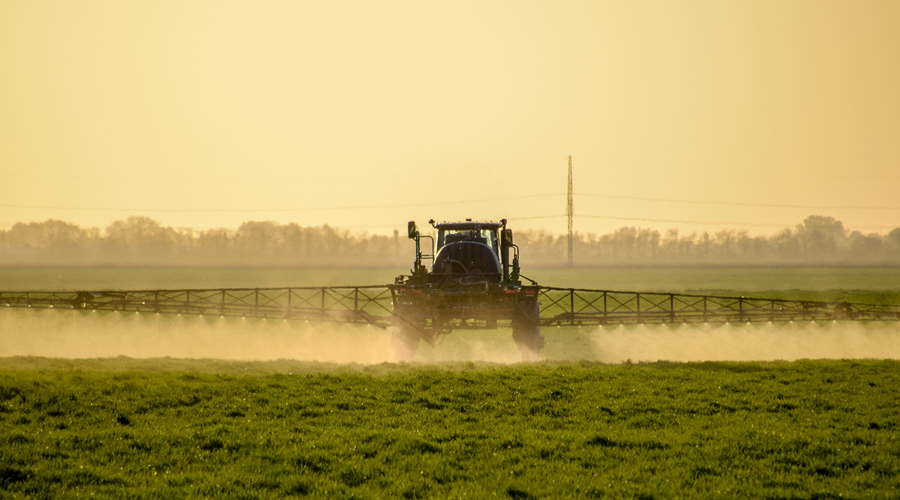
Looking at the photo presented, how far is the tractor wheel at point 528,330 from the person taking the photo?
2806 cm

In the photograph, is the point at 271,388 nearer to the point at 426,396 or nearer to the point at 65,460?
the point at 426,396

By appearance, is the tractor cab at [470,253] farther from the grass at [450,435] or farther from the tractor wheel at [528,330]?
the grass at [450,435]

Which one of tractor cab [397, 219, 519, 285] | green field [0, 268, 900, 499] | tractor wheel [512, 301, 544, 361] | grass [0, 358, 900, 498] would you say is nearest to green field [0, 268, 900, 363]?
tractor wheel [512, 301, 544, 361]

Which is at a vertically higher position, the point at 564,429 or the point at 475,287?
the point at 475,287

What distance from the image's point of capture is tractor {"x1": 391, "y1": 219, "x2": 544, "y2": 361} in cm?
2695

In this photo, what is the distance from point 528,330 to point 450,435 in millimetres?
16316

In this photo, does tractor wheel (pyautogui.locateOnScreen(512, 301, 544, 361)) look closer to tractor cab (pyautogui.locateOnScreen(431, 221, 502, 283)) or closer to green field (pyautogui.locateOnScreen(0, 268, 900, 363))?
green field (pyautogui.locateOnScreen(0, 268, 900, 363))

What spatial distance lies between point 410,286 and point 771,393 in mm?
14384

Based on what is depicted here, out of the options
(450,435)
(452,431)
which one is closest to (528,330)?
(452,431)

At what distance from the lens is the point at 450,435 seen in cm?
1241

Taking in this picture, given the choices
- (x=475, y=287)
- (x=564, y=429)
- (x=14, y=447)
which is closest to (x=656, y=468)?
(x=564, y=429)

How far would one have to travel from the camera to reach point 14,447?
36.5 feet

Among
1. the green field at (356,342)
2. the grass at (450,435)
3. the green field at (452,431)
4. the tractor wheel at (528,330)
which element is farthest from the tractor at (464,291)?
the grass at (450,435)

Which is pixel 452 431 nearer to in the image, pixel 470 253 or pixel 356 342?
pixel 470 253
